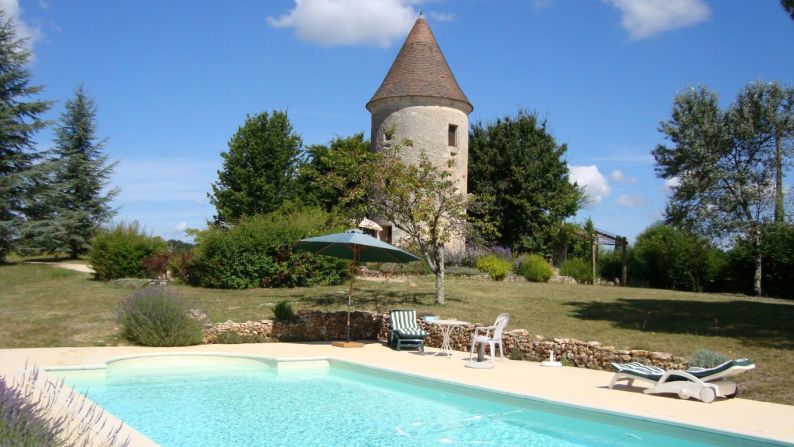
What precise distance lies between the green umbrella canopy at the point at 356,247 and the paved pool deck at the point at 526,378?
201cm

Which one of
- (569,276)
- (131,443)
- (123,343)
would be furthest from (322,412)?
(569,276)

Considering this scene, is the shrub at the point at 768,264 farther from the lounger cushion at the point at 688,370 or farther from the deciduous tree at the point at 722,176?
the lounger cushion at the point at 688,370

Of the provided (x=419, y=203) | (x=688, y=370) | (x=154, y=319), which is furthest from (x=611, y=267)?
(x=154, y=319)

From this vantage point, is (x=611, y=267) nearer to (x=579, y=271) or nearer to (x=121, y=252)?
(x=579, y=271)

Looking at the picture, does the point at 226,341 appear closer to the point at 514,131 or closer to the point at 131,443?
the point at 131,443

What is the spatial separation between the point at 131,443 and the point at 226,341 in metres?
8.55

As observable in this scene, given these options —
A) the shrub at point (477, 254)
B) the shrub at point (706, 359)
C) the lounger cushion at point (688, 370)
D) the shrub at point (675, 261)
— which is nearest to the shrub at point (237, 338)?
the lounger cushion at point (688, 370)

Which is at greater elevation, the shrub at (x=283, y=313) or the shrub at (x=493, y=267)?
the shrub at (x=493, y=267)

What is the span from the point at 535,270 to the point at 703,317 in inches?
402

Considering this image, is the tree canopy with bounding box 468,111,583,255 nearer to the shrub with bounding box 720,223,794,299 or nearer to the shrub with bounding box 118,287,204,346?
the shrub with bounding box 720,223,794,299

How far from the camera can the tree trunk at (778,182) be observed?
23.4 m

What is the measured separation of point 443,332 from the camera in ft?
43.2

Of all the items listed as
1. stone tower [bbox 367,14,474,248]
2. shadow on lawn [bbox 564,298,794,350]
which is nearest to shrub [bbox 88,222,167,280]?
stone tower [bbox 367,14,474,248]

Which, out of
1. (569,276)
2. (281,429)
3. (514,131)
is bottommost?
(281,429)
